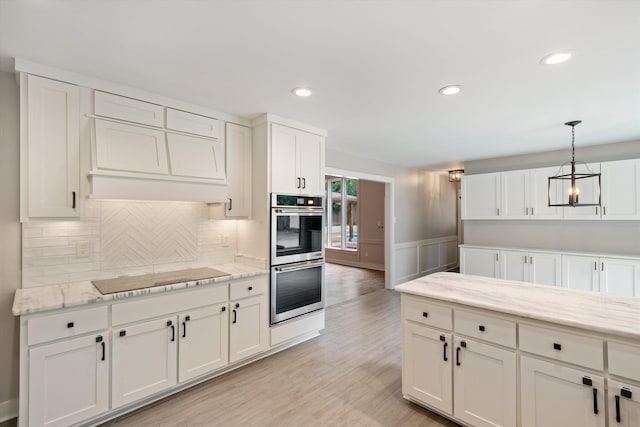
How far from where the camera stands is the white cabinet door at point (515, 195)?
4.82 meters

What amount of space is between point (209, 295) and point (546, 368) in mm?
2488

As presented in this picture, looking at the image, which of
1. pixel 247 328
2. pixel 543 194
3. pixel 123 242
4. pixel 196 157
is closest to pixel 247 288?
pixel 247 328

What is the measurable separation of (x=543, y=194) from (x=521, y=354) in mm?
3794

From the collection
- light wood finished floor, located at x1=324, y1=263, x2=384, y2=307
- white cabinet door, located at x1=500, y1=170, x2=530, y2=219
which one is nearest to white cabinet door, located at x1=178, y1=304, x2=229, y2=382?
light wood finished floor, located at x1=324, y1=263, x2=384, y2=307

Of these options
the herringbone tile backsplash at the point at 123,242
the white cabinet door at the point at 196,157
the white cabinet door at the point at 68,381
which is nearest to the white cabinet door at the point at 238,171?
the white cabinet door at the point at 196,157

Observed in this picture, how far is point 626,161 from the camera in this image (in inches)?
160

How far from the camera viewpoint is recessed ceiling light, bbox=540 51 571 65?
197 cm

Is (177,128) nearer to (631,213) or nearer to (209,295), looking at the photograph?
(209,295)

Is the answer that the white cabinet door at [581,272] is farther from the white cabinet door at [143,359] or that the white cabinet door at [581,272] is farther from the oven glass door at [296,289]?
the white cabinet door at [143,359]

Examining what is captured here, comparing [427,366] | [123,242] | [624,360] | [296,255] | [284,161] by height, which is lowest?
[427,366]

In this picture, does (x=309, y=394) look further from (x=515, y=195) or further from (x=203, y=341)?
(x=515, y=195)

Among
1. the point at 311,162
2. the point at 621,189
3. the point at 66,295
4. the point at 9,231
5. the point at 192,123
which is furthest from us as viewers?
the point at 621,189

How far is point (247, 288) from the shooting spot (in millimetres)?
2979

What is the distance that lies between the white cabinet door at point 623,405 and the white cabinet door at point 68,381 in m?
3.09
